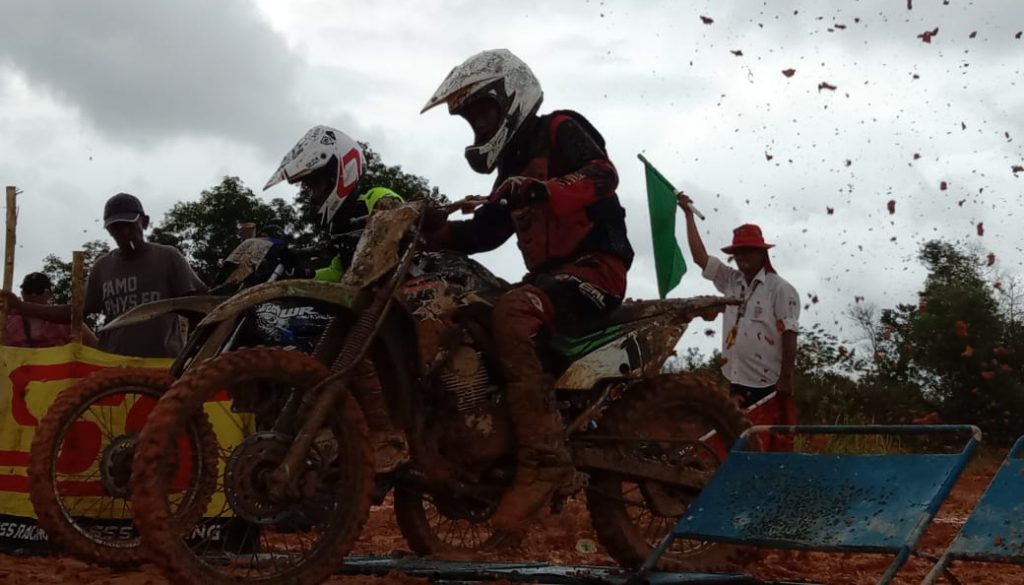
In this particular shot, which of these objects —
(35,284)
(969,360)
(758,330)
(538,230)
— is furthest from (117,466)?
(969,360)

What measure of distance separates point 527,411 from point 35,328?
5010 mm

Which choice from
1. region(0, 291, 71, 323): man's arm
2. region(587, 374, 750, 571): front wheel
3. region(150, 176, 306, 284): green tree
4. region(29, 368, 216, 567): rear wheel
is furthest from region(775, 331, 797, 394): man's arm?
region(150, 176, 306, 284): green tree

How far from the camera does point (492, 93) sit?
18.8 feet

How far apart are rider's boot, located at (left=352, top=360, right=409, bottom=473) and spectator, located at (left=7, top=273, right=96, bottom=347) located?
13.5 feet

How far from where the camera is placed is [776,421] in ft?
26.1

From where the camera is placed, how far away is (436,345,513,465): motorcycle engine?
17.7 feet

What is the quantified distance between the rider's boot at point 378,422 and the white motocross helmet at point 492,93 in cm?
116

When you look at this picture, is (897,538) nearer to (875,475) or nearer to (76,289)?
(875,475)

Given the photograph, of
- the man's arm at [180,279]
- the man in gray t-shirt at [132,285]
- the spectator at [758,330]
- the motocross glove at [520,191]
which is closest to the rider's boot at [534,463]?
the motocross glove at [520,191]

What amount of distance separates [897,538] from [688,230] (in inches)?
175

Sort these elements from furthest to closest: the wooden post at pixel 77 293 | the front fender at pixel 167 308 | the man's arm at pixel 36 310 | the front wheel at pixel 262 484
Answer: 1. the man's arm at pixel 36 310
2. the wooden post at pixel 77 293
3. the front fender at pixel 167 308
4. the front wheel at pixel 262 484

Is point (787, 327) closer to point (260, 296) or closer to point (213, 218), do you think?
point (260, 296)

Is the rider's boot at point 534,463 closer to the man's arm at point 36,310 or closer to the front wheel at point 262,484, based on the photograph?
the front wheel at point 262,484

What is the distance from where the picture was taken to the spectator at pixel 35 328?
29.1 feet
